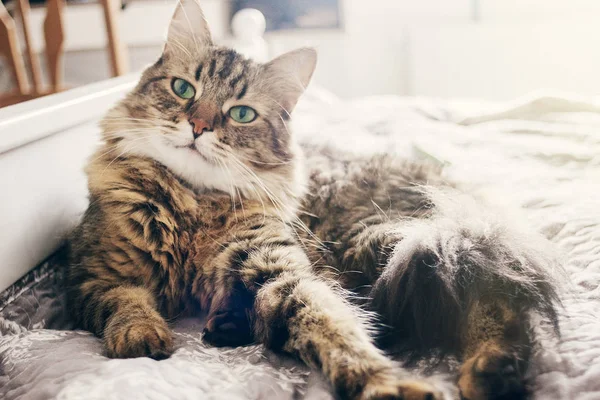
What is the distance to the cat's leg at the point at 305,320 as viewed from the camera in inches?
27.6

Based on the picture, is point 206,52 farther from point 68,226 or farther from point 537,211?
point 537,211

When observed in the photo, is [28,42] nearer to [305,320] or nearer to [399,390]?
[305,320]

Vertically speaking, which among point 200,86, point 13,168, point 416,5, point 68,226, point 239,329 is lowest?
point 239,329

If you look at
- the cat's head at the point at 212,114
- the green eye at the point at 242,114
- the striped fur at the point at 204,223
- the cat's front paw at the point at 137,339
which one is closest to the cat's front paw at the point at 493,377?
the striped fur at the point at 204,223

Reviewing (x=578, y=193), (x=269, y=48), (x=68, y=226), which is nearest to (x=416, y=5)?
(x=269, y=48)

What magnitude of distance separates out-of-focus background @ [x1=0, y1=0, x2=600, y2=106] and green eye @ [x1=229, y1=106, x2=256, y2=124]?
2.32 m

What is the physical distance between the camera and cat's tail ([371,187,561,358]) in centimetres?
81

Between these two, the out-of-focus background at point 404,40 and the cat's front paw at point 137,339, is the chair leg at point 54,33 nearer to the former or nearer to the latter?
the out-of-focus background at point 404,40

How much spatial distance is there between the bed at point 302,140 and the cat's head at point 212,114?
184mm

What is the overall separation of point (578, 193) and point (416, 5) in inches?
117

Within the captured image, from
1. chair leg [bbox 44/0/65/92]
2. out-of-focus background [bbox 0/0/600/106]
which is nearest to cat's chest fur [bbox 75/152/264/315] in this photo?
chair leg [bbox 44/0/65/92]

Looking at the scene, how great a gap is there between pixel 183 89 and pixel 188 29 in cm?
19

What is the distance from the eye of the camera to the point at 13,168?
103cm

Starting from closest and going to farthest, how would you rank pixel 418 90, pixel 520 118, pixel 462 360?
pixel 462 360
pixel 520 118
pixel 418 90
